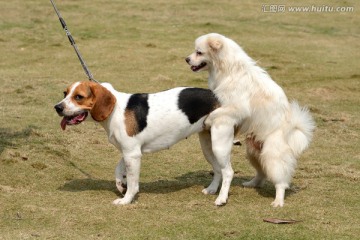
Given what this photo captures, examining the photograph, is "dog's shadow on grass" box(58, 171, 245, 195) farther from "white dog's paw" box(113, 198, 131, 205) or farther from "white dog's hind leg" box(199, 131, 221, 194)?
"white dog's paw" box(113, 198, 131, 205)

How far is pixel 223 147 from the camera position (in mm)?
6090

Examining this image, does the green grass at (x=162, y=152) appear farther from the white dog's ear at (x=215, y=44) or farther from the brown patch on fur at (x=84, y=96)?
the white dog's ear at (x=215, y=44)

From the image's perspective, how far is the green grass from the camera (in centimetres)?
548

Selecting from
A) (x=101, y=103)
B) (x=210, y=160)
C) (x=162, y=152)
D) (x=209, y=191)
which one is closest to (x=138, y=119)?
(x=101, y=103)

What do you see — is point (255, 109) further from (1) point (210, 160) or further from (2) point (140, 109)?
(2) point (140, 109)

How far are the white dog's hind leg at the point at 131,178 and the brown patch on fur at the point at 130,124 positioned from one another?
0.22 m

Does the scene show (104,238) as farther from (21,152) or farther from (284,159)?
(21,152)

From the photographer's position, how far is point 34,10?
19.2 metres

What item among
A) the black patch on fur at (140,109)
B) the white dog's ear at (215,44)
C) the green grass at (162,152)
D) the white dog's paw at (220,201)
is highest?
the white dog's ear at (215,44)

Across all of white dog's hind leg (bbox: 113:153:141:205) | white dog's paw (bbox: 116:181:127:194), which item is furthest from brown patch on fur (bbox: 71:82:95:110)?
white dog's paw (bbox: 116:181:127:194)

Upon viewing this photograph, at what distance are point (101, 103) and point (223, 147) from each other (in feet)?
4.04

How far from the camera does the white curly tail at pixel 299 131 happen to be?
20.3 ft

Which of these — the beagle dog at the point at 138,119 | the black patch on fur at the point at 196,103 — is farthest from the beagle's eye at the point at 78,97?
the black patch on fur at the point at 196,103

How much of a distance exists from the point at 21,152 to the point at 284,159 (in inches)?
122
